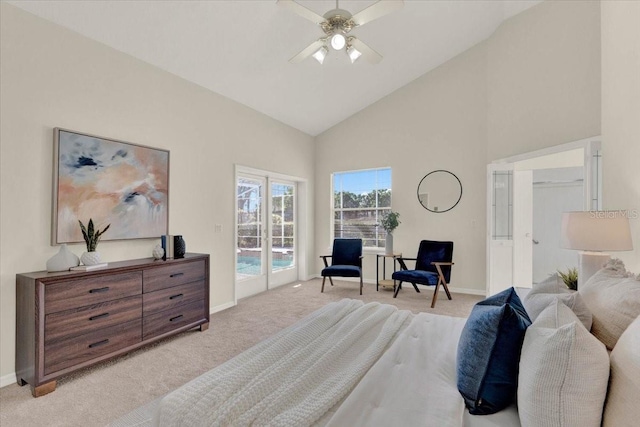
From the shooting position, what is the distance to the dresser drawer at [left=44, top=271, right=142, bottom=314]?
2338mm

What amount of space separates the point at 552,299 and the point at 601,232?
115cm

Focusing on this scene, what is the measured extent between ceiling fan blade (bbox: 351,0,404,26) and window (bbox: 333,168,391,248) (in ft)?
11.2

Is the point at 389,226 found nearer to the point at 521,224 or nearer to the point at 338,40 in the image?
the point at 521,224

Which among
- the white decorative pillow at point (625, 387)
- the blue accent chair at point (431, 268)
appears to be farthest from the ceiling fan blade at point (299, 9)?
the blue accent chair at point (431, 268)

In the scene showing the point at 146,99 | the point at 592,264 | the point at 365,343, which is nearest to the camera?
the point at 365,343

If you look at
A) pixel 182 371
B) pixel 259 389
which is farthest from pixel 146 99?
pixel 259 389

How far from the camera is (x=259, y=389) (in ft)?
4.03

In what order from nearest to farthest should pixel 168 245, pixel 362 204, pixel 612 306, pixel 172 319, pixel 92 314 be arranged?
pixel 612 306, pixel 92 314, pixel 172 319, pixel 168 245, pixel 362 204

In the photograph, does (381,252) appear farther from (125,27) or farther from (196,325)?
(125,27)

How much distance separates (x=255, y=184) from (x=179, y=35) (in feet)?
8.06

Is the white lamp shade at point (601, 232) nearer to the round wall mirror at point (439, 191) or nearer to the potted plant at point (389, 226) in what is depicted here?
the round wall mirror at point (439, 191)

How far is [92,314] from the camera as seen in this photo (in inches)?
100

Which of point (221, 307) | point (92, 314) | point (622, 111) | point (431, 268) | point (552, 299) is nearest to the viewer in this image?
point (552, 299)

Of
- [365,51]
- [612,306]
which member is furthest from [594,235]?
[365,51]
